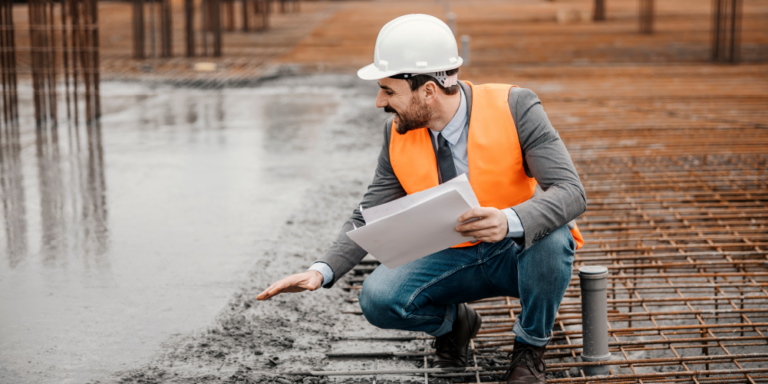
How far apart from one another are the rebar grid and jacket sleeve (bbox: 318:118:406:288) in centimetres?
43

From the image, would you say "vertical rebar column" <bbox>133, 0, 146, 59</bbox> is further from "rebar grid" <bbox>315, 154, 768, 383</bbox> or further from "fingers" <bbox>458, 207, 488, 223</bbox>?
"fingers" <bbox>458, 207, 488, 223</bbox>

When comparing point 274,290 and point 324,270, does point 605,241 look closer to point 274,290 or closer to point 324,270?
point 324,270

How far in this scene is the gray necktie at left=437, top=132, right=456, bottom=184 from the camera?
267cm

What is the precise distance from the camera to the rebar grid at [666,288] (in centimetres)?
287

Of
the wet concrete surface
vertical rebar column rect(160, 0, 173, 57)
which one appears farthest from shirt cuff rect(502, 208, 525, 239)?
vertical rebar column rect(160, 0, 173, 57)

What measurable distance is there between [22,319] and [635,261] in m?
2.95

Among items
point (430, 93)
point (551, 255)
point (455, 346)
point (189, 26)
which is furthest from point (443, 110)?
point (189, 26)

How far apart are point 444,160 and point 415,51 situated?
393 millimetres

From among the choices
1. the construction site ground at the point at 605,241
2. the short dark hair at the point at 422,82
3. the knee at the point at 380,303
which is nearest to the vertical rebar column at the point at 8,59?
the construction site ground at the point at 605,241

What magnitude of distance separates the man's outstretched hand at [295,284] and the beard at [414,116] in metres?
0.58

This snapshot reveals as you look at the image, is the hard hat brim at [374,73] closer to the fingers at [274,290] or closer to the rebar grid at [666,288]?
the fingers at [274,290]

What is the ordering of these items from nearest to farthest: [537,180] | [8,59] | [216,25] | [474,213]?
[474,213]
[537,180]
[8,59]
[216,25]

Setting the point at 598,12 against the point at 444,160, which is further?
the point at 598,12

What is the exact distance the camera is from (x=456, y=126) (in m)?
2.67
